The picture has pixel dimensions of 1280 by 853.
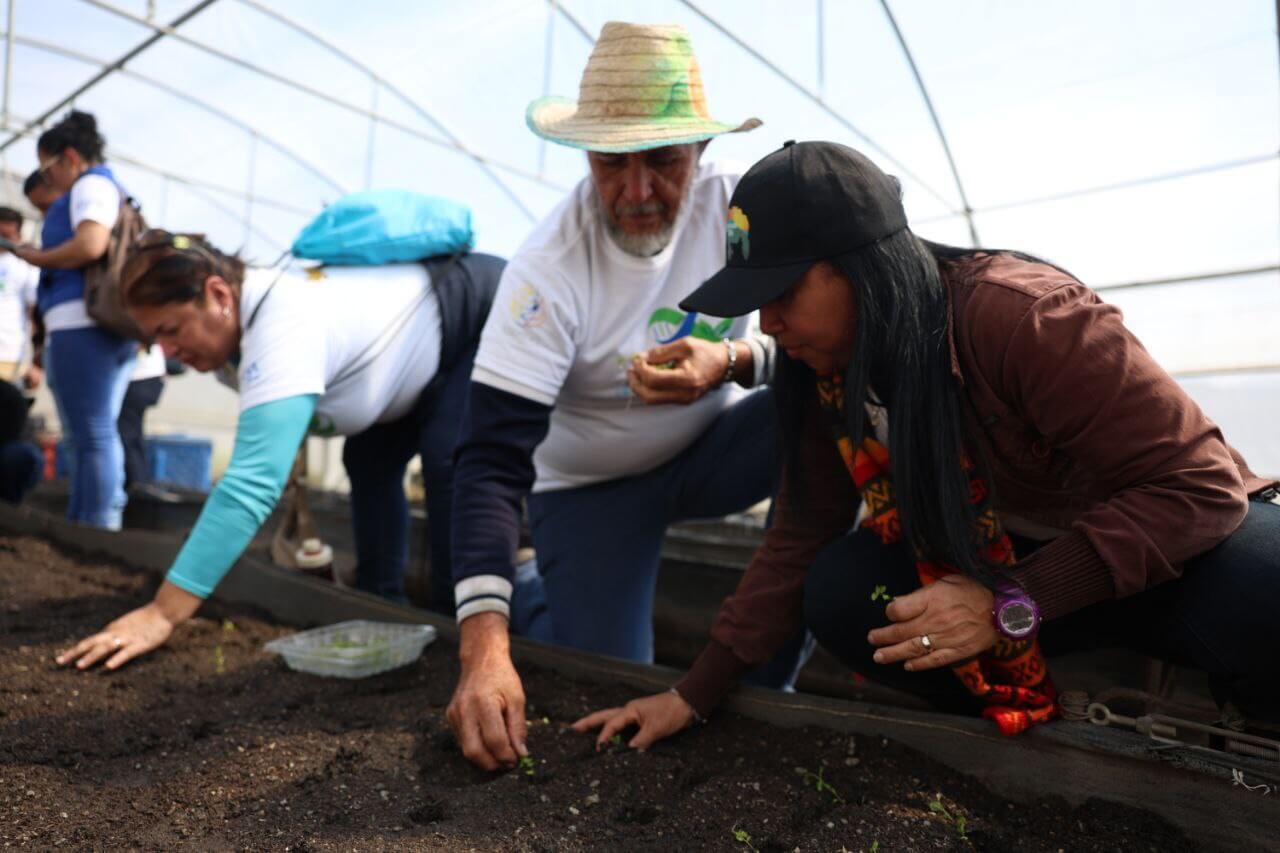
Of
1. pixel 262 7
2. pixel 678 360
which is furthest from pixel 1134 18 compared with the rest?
pixel 262 7

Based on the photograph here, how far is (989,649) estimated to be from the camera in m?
1.42

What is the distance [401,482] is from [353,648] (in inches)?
Result: 38.5

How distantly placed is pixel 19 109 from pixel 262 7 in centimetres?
327

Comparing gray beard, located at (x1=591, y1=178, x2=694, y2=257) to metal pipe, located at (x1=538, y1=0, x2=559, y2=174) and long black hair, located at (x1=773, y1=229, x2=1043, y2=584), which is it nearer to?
long black hair, located at (x1=773, y1=229, x2=1043, y2=584)

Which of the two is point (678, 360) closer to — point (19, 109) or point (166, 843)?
point (166, 843)

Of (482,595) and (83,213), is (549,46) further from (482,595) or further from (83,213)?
(482,595)

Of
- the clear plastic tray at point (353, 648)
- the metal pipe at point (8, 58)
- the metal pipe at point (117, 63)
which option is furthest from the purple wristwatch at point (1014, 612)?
the metal pipe at point (8, 58)

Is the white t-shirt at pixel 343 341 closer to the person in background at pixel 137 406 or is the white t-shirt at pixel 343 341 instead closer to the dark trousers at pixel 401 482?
the dark trousers at pixel 401 482

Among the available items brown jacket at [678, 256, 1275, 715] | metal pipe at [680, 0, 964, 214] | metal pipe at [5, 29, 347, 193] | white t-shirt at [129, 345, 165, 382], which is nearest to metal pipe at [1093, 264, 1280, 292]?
metal pipe at [680, 0, 964, 214]

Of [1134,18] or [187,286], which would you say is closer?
[187,286]

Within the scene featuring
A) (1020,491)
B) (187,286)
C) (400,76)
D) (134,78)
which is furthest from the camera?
(134,78)

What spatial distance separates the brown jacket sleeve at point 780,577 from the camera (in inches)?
67.4

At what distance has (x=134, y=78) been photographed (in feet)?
25.9

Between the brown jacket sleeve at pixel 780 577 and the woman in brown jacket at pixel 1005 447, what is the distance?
20cm
